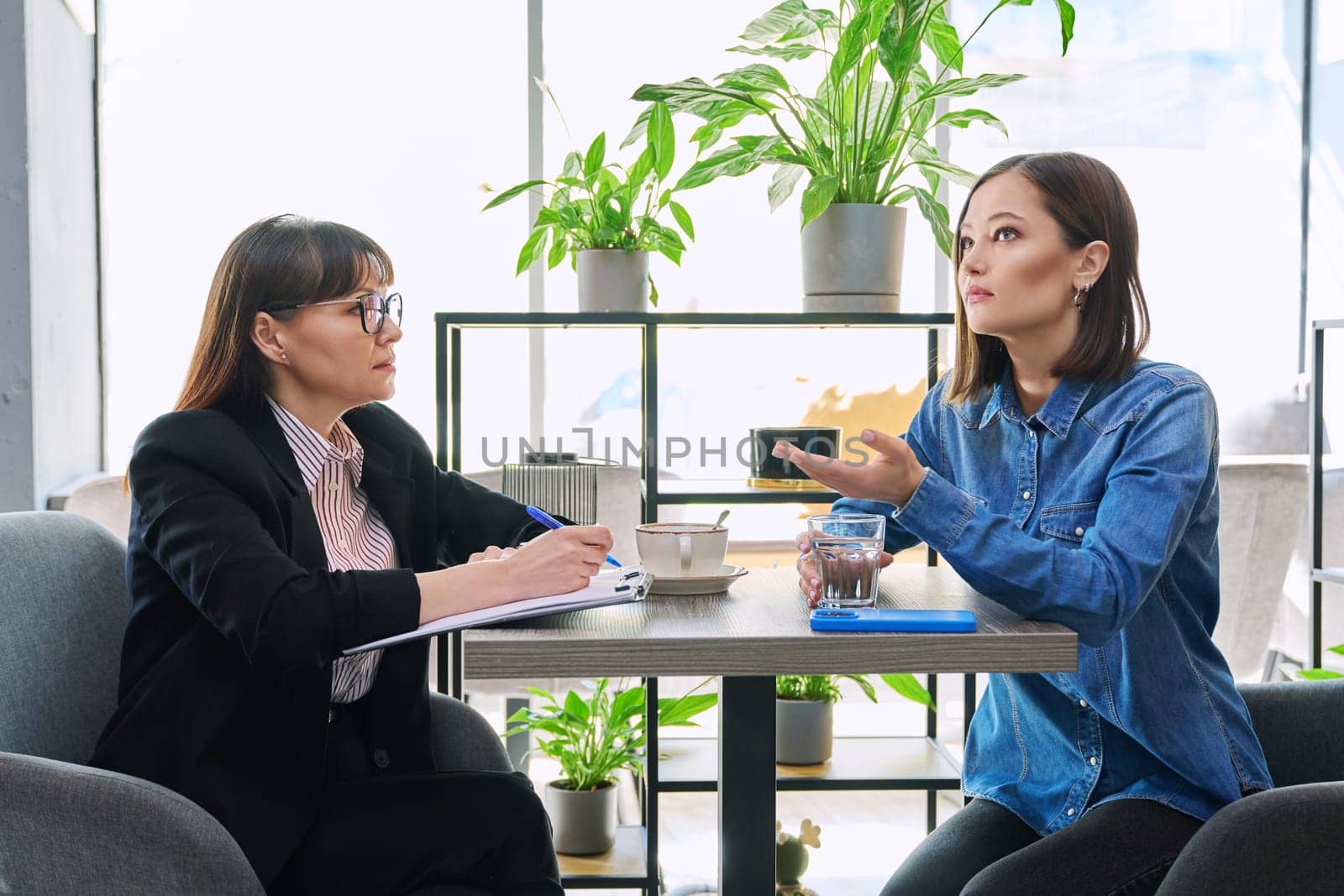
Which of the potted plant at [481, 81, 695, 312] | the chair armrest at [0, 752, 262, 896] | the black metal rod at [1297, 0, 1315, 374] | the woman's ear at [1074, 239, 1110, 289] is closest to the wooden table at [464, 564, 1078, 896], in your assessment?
the chair armrest at [0, 752, 262, 896]

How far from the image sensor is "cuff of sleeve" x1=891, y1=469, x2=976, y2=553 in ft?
3.89

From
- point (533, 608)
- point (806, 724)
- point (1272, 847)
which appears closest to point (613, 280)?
point (806, 724)

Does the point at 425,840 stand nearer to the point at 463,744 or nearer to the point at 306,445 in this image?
the point at 463,744

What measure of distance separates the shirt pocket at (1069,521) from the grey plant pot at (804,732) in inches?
40.2

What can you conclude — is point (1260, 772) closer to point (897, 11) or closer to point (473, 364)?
point (897, 11)

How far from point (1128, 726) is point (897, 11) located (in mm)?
1203

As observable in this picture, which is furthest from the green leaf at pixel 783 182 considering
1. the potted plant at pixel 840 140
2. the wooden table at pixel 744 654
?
the wooden table at pixel 744 654

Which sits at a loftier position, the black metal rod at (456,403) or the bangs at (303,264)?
the bangs at (303,264)

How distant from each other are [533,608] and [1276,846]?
732 mm

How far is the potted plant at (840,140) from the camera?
2023 mm

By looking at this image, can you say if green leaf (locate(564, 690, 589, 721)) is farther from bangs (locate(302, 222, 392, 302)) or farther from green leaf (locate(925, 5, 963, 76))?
green leaf (locate(925, 5, 963, 76))

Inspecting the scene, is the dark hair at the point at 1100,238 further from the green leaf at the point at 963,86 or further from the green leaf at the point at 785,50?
the green leaf at the point at 785,50

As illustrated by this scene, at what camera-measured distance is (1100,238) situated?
1.40 m

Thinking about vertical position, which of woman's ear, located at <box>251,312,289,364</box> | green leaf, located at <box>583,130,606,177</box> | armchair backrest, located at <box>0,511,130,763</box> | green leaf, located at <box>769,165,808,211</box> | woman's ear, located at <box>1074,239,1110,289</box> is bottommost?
armchair backrest, located at <box>0,511,130,763</box>
